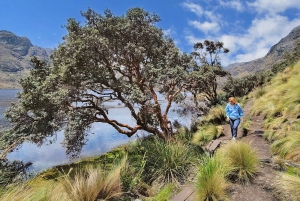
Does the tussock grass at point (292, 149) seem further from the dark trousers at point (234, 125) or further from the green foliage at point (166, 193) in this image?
the green foliage at point (166, 193)

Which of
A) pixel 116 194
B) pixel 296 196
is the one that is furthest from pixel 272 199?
pixel 116 194

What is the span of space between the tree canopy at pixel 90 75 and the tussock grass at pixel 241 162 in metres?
6.07

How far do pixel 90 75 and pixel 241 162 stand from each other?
7956mm

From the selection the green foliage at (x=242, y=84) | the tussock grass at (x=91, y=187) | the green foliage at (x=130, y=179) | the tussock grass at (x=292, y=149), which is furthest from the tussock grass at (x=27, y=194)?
the green foliage at (x=242, y=84)

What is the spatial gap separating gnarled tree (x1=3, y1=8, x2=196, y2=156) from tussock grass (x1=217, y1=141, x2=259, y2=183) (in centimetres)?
488

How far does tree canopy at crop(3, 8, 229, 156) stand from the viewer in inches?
386

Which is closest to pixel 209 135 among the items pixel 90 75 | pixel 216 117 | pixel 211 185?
pixel 216 117

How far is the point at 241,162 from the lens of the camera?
16.4ft

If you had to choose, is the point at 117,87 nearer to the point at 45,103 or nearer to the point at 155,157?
the point at 45,103

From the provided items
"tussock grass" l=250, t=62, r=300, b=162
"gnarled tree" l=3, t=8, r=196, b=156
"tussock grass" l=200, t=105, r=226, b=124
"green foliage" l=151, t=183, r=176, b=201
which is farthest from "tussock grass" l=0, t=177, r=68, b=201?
"tussock grass" l=200, t=105, r=226, b=124

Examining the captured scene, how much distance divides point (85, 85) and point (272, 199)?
8.89 metres

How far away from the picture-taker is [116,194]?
494 cm

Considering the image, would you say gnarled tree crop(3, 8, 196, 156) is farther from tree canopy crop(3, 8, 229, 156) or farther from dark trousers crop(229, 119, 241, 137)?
dark trousers crop(229, 119, 241, 137)

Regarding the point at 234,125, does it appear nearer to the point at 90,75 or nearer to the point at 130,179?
the point at 130,179
